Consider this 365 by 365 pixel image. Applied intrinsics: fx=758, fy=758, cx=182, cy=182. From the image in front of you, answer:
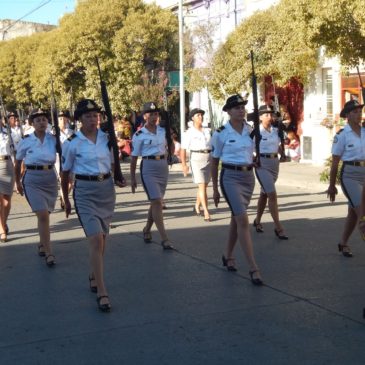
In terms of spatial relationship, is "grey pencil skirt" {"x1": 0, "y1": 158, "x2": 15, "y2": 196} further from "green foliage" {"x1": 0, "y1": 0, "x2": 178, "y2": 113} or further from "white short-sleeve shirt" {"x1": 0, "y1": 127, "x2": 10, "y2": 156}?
"green foliage" {"x1": 0, "y1": 0, "x2": 178, "y2": 113}

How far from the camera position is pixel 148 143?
1027 centimetres

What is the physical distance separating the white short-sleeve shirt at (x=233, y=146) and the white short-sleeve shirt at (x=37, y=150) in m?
2.39

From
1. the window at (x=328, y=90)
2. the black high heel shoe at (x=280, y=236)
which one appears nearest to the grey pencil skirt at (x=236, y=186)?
the black high heel shoe at (x=280, y=236)

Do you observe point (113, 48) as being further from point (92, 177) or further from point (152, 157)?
Result: point (92, 177)

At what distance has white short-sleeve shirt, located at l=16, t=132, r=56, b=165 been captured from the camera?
959cm

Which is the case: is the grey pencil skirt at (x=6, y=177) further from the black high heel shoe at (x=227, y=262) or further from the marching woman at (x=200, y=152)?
the black high heel shoe at (x=227, y=262)

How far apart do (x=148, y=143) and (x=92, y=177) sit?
3050 millimetres

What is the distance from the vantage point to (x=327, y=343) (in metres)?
5.73

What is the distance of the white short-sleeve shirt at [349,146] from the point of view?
28.5 ft

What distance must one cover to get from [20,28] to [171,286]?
64.1m

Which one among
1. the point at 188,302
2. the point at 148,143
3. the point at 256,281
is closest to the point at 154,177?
the point at 148,143

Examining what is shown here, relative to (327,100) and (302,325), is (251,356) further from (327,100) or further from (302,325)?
(327,100)

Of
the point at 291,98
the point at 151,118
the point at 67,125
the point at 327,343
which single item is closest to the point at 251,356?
the point at 327,343

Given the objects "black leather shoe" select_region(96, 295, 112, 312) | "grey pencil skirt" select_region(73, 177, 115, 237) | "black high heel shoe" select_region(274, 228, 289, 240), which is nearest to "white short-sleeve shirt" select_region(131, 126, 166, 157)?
"black high heel shoe" select_region(274, 228, 289, 240)
